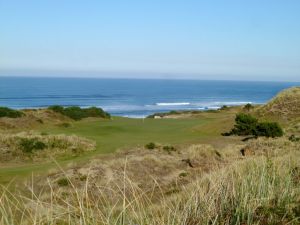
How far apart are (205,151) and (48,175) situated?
5394 millimetres

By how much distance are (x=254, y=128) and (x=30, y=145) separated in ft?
33.9

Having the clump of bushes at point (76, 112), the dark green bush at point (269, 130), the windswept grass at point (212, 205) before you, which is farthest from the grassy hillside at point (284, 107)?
the windswept grass at point (212, 205)

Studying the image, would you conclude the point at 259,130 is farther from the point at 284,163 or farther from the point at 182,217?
the point at 182,217

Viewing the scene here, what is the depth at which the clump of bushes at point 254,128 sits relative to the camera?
21797mm

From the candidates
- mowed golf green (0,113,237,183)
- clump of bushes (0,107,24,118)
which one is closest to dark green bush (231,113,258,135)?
mowed golf green (0,113,237,183)

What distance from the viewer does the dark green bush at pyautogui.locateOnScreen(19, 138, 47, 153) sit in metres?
19.2

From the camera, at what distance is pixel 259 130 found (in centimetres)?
2284

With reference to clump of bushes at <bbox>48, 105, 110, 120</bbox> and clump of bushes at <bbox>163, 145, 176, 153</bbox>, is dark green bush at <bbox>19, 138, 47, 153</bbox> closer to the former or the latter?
clump of bushes at <bbox>163, 145, 176, 153</bbox>

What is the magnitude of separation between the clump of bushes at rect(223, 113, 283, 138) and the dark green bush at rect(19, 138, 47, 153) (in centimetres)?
964

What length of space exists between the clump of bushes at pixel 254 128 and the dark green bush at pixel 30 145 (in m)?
9.64

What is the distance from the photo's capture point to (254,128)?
23.1 metres

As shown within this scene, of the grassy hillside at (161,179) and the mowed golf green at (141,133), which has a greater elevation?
the grassy hillside at (161,179)

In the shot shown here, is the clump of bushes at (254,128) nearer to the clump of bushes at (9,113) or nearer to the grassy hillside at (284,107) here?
the grassy hillside at (284,107)

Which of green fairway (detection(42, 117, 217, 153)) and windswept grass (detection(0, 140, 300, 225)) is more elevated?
windswept grass (detection(0, 140, 300, 225))
